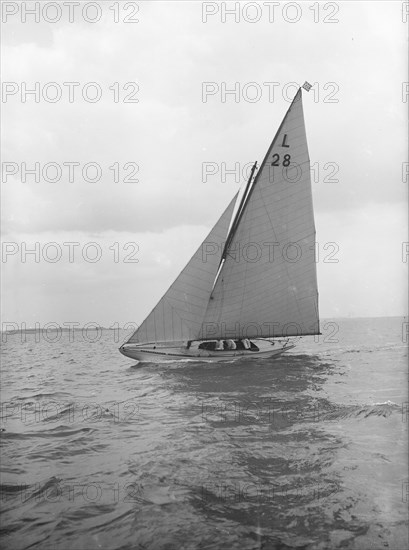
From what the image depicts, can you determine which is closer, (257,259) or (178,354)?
(257,259)

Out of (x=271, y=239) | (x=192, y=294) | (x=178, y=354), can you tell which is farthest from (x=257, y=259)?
(x=178, y=354)

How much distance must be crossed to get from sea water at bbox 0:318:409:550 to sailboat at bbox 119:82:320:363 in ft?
32.1

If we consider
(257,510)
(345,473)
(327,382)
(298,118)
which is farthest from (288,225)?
(257,510)

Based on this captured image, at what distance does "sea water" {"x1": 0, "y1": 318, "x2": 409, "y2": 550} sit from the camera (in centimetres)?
602

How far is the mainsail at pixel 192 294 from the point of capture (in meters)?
26.3

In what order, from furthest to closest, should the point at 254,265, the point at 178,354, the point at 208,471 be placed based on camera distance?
the point at 178,354 → the point at 254,265 → the point at 208,471

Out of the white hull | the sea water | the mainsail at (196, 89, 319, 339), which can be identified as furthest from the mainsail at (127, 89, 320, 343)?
the sea water

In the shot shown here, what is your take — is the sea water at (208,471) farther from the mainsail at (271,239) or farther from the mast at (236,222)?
the mast at (236,222)

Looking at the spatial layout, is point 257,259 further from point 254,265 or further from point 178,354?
point 178,354

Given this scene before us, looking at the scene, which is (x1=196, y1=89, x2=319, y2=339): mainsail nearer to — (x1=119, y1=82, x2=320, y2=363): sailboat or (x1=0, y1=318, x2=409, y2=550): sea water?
(x1=119, y1=82, x2=320, y2=363): sailboat

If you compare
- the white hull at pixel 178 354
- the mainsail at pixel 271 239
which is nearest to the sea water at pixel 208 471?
the mainsail at pixel 271 239

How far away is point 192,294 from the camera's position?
26375 millimetres

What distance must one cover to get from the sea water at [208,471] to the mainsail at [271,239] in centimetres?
970

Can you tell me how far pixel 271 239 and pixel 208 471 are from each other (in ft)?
63.0
